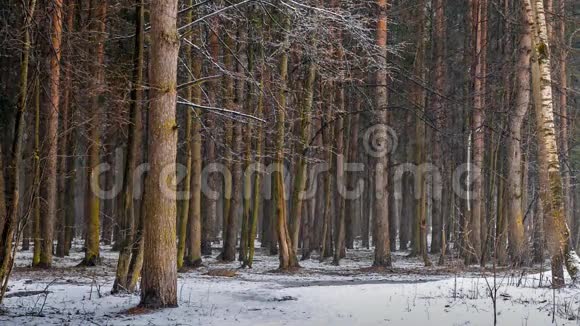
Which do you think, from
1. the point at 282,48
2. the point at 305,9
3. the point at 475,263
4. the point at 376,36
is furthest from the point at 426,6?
the point at 305,9

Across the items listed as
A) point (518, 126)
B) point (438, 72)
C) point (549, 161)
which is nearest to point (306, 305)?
point (549, 161)

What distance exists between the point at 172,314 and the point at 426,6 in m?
20.6

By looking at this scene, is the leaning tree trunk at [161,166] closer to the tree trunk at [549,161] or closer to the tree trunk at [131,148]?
the tree trunk at [131,148]

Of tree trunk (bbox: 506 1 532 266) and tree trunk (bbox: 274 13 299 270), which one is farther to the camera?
tree trunk (bbox: 506 1 532 266)

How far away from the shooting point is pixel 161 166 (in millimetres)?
10477

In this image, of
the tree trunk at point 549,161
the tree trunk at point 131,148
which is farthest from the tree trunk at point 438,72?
the tree trunk at point 131,148

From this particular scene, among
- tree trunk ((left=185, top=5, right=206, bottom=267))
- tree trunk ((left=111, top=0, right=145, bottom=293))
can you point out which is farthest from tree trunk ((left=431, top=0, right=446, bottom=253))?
tree trunk ((left=111, top=0, right=145, bottom=293))

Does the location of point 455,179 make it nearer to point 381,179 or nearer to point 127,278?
point 381,179

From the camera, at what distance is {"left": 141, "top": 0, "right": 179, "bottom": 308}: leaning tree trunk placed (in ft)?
34.1

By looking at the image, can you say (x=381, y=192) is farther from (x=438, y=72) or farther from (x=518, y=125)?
(x=438, y=72)

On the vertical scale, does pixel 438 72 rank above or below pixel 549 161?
above

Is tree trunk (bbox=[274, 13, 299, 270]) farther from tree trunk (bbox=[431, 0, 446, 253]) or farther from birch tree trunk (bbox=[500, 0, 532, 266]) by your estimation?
birch tree trunk (bbox=[500, 0, 532, 266])

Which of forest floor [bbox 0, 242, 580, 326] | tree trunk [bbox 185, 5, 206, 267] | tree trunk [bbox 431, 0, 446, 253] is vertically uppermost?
tree trunk [bbox 431, 0, 446, 253]

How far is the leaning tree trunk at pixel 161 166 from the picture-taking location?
10.4 m
